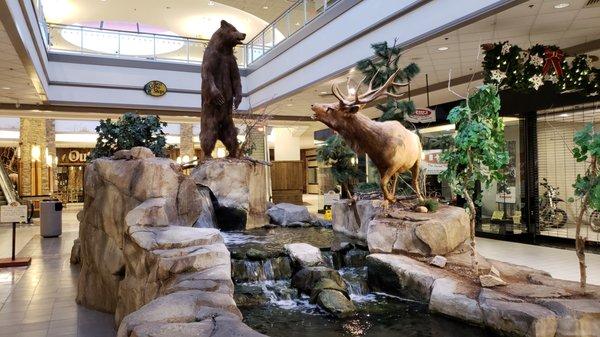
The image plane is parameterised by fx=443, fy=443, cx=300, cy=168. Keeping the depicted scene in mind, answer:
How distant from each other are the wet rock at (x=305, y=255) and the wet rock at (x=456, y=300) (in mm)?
1376

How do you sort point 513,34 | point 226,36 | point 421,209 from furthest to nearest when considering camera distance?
point 513,34, point 226,36, point 421,209

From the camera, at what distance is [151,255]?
3.83 metres

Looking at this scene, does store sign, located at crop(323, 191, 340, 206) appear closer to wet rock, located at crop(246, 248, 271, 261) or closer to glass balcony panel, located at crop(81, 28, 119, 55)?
glass balcony panel, located at crop(81, 28, 119, 55)

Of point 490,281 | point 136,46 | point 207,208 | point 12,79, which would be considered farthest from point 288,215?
point 136,46

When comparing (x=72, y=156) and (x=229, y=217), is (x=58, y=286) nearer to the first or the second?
(x=229, y=217)

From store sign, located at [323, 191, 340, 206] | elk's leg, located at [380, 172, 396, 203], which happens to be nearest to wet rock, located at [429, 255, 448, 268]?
elk's leg, located at [380, 172, 396, 203]

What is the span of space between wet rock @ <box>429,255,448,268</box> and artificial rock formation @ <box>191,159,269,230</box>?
3438mm

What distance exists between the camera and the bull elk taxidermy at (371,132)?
4.96m

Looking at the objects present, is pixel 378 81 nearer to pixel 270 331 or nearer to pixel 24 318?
pixel 270 331

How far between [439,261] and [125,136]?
6245 mm

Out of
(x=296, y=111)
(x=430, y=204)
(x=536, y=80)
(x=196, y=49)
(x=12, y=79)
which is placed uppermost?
(x=196, y=49)

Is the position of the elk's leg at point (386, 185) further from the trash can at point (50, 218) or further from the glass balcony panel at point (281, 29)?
the trash can at point (50, 218)

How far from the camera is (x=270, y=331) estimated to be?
3754 millimetres

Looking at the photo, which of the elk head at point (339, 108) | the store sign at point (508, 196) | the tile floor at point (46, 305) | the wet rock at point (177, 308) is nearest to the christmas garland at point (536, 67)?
the store sign at point (508, 196)
